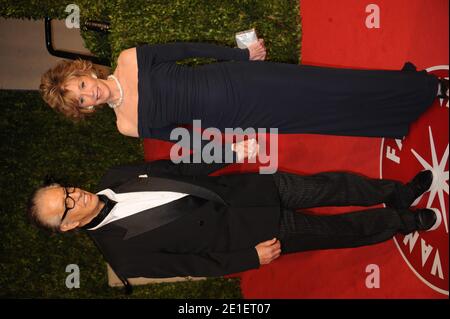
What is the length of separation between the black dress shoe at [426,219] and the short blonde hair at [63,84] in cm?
192

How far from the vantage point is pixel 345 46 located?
117 inches

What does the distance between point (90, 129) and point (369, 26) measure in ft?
9.54

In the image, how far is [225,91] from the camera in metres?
2.05

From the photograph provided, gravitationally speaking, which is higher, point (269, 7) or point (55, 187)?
point (269, 7)

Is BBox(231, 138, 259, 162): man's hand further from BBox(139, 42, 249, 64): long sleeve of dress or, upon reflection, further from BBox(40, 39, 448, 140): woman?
BBox(139, 42, 249, 64): long sleeve of dress

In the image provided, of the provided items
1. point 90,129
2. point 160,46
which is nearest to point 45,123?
point 90,129

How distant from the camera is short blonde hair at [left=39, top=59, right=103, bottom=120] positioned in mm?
2119

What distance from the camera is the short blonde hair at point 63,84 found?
2119mm

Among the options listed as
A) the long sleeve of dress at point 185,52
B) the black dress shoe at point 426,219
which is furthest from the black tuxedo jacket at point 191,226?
the black dress shoe at point 426,219

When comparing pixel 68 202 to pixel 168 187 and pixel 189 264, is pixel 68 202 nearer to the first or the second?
pixel 168 187

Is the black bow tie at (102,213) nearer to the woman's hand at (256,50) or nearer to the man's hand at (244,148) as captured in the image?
the man's hand at (244,148)

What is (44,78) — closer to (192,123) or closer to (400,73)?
(192,123)

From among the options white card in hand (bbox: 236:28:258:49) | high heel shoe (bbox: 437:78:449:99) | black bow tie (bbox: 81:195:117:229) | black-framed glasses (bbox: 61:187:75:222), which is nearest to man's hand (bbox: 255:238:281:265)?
black bow tie (bbox: 81:195:117:229)

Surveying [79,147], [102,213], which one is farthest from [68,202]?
[79,147]
